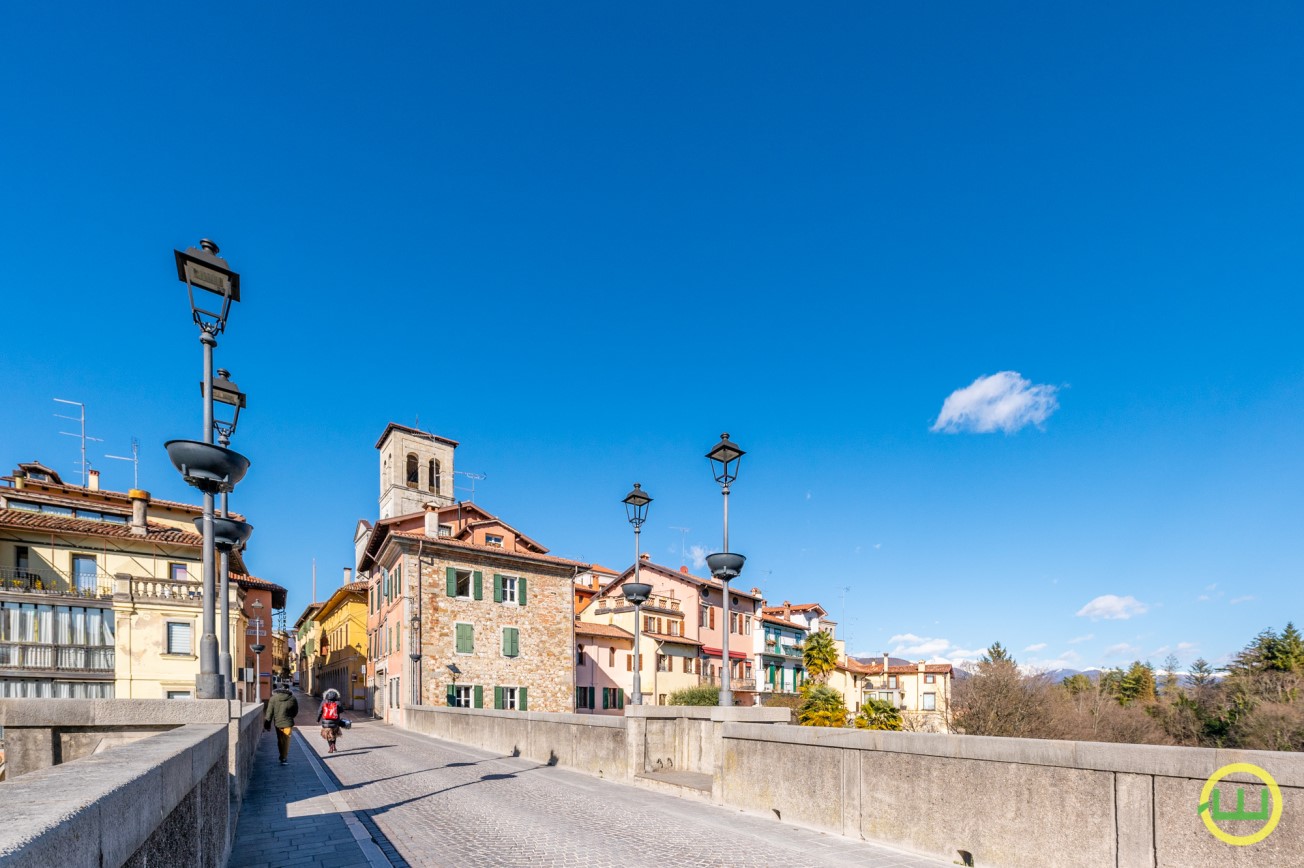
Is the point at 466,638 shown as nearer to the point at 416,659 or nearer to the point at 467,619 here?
the point at 467,619

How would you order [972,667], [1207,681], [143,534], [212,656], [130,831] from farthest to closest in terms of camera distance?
[1207,681]
[972,667]
[143,534]
[212,656]
[130,831]

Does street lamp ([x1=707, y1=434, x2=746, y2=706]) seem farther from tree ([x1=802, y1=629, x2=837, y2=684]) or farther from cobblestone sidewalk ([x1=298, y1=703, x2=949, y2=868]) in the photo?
tree ([x1=802, y1=629, x2=837, y2=684])

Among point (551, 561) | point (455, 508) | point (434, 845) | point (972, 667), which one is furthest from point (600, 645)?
point (434, 845)

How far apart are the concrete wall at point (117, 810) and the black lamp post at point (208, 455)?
3.09 m

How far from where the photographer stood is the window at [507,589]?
33.8 meters

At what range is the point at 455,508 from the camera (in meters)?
40.8

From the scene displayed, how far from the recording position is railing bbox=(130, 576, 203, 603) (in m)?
28.5

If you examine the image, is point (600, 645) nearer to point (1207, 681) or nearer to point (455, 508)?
point (455, 508)

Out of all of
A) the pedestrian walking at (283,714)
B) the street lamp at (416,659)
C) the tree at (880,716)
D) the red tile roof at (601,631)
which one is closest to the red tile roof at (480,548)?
the street lamp at (416,659)

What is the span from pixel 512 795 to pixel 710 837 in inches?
158

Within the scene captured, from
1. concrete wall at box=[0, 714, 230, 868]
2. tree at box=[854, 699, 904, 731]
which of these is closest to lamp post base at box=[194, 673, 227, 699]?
concrete wall at box=[0, 714, 230, 868]

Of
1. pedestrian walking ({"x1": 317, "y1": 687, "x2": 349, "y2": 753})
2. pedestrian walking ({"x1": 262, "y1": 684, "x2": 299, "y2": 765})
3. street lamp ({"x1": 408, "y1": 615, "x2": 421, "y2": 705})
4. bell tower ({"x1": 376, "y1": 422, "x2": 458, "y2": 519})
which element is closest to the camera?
pedestrian walking ({"x1": 262, "y1": 684, "x2": 299, "y2": 765})

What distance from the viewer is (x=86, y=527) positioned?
99.4 feet

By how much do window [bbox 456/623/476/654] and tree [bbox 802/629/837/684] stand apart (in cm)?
3424
